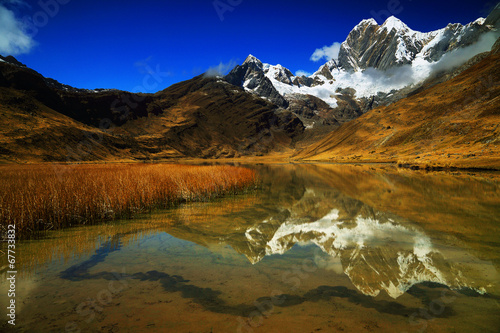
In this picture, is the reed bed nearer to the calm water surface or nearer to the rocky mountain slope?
the calm water surface

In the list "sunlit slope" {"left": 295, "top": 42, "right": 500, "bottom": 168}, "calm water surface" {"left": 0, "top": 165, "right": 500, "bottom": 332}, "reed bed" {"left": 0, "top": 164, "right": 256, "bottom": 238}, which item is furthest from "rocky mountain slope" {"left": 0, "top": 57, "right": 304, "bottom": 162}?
"sunlit slope" {"left": 295, "top": 42, "right": 500, "bottom": 168}

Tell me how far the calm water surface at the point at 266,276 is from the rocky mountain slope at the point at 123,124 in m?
59.9

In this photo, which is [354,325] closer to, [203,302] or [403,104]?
[203,302]

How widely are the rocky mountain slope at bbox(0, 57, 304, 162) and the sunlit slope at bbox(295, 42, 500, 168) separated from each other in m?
70.0

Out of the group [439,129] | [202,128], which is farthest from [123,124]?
[439,129]

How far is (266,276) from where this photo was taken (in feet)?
17.0

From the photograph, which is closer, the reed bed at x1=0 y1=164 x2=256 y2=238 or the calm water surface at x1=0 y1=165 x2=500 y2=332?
the calm water surface at x1=0 y1=165 x2=500 y2=332

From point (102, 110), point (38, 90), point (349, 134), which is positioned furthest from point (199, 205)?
point (102, 110)

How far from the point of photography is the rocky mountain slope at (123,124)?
63.9 m

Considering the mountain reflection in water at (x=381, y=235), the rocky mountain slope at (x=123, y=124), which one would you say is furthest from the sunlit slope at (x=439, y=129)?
the rocky mountain slope at (x=123, y=124)

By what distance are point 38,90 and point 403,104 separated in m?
131

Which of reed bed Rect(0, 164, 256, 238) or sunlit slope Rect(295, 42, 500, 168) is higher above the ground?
sunlit slope Rect(295, 42, 500, 168)

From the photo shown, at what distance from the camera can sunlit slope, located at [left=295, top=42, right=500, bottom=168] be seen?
124ft

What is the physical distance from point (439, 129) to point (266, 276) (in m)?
66.0
